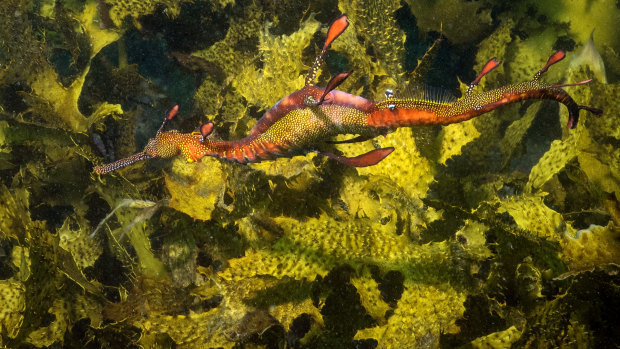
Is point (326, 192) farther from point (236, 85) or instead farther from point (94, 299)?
point (94, 299)

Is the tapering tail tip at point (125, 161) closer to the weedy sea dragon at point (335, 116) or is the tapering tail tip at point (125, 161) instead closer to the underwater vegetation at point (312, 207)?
the weedy sea dragon at point (335, 116)

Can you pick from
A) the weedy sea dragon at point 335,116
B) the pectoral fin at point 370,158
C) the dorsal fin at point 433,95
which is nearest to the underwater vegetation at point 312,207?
the weedy sea dragon at point 335,116

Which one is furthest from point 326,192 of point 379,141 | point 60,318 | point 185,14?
point 185,14

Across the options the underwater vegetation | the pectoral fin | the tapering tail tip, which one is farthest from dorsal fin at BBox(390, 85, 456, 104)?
the tapering tail tip

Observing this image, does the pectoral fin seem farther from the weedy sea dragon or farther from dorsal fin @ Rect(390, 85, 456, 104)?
dorsal fin @ Rect(390, 85, 456, 104)

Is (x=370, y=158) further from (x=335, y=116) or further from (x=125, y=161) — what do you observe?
(x=125, y=161)

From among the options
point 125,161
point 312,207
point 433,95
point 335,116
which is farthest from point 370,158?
point 125,161
